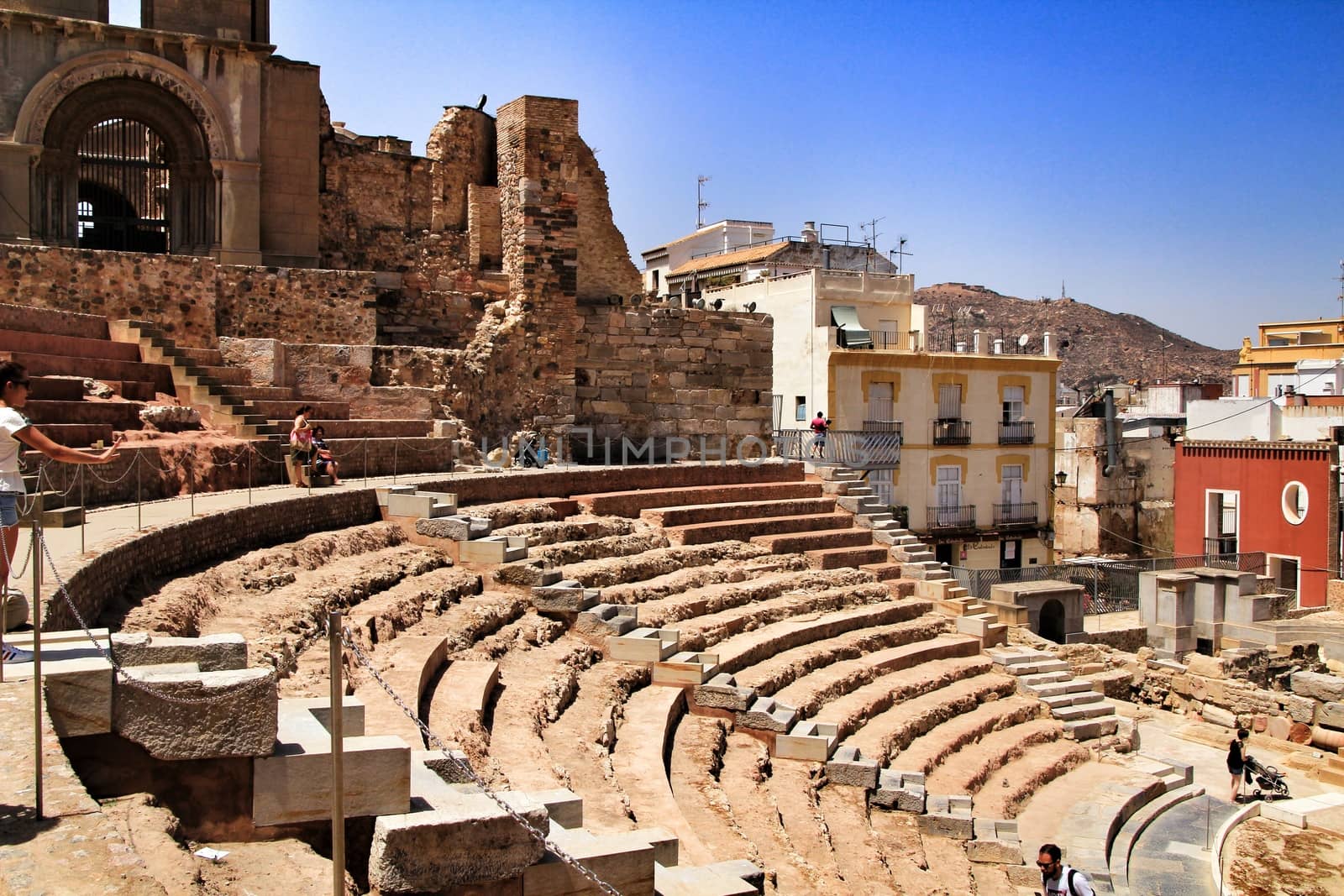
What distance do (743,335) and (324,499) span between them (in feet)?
31.8

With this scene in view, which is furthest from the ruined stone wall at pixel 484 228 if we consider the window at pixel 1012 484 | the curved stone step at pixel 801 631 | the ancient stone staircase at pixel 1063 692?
the window at pixel 1012 484

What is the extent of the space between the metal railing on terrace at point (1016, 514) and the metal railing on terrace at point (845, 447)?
336 centimetres

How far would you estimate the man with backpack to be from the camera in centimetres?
830

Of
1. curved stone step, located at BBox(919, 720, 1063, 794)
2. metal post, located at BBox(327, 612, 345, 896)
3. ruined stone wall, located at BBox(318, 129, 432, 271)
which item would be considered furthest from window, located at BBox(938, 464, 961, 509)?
metal post, located at BBox(327, 612, 345, 896)

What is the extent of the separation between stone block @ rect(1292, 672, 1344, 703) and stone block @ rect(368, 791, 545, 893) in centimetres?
1516

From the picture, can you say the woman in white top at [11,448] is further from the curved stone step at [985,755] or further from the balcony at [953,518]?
the balcony at [953,518]

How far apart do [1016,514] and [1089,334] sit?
3637 centimetres

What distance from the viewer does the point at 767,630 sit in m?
12.7

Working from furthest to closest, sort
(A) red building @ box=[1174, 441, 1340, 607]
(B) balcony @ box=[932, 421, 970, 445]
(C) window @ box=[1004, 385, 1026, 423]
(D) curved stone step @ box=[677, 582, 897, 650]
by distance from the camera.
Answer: (C) window @ box=[1004, 385, 1026, 423], (B) balcony @ box=[932, 421, 970, 445], (A) red building @ box=[1174, 441, 1340, 607], (D) curved stone step @ box=[677, 582, 897, 650]

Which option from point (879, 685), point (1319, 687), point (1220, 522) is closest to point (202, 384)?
point (879, 685)

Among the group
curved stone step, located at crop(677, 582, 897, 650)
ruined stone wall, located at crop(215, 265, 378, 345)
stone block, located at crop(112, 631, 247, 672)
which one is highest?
ruined stone wall, located at crop(215, 265, 378, 345)

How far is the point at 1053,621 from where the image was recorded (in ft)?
61.8

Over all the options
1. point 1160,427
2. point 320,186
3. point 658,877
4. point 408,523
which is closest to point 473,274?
point 320,186

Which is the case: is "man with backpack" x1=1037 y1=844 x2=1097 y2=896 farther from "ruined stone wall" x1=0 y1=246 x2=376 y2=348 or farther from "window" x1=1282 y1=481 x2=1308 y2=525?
"window" x1=1282 y1=481 x2=1308 y2=525
